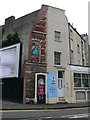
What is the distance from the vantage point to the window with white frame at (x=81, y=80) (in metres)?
23.0

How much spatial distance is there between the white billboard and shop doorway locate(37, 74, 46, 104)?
249 cm

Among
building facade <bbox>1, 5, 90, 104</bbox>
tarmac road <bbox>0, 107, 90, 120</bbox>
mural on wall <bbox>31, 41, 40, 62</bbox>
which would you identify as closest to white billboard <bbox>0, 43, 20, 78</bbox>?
building facade <bbox>1, 5, 90, 104</bbox>

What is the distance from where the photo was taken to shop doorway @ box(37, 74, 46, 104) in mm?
19808

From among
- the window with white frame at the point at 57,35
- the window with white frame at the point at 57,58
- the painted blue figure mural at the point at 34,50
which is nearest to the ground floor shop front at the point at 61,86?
the window with white frame at the point at 57,58

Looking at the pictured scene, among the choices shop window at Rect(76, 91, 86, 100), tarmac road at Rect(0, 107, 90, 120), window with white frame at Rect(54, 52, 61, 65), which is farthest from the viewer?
shop window at Rect(76, 91, 86, 100)

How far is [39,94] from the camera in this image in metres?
19.9

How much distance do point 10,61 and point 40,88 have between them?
4733mm

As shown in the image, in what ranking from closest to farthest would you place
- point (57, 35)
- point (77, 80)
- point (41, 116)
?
point (41, 116), point (57, 35), point (77, 80)

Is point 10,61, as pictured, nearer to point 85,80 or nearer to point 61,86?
point 61,86

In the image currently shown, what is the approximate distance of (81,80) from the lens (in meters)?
23.5

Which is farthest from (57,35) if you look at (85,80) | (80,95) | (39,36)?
(80,95)

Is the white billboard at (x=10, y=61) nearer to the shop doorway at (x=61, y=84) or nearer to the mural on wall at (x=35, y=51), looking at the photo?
the mural on wall at (x=35, y=51)

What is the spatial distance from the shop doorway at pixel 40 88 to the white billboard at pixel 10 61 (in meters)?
2.49

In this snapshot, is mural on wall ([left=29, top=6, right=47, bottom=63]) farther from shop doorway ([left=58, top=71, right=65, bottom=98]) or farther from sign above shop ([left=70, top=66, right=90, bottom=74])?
sign above shop ([left=70, top=66, right=90, bottom=74])
